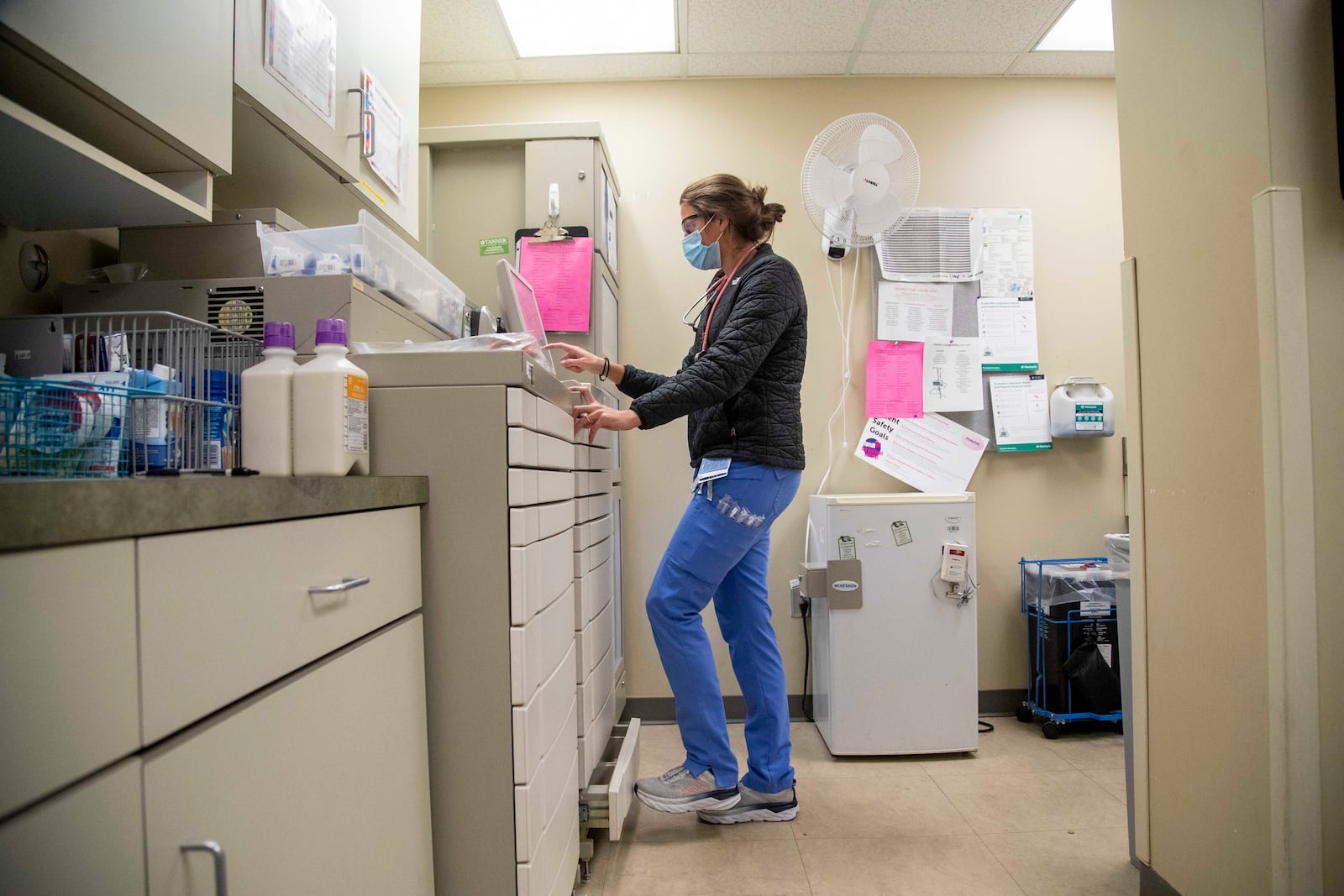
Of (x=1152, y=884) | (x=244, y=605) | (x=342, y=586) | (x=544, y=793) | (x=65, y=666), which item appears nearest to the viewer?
(x=65, y=666)

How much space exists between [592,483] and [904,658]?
1152 millimetres

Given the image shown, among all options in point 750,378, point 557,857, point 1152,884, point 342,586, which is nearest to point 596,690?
point 557,857

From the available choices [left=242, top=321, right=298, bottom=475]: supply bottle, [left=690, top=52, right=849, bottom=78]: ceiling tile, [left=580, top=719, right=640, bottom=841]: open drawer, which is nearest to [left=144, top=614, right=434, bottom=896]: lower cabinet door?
[left=242, top=321, right=298, bottom=475]: supply bottle

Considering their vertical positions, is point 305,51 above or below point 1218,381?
above

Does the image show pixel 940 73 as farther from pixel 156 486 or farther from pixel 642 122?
pixel 156 486

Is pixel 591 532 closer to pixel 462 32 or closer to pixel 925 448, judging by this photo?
pixel 925 448

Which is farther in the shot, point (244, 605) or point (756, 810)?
point (756, 810)

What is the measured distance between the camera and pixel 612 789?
4.86ft

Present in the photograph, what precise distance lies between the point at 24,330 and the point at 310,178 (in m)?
0.65

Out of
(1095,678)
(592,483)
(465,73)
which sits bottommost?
(1095,678)

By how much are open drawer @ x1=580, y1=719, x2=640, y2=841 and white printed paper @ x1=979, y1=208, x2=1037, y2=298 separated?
1.99 meters

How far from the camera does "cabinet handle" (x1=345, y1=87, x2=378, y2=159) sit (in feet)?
4.99

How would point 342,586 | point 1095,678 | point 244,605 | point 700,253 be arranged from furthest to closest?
point 1095,678 → point 700,253 → point 342,586 → point 244,605

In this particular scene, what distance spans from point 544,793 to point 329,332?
740 millimetres
